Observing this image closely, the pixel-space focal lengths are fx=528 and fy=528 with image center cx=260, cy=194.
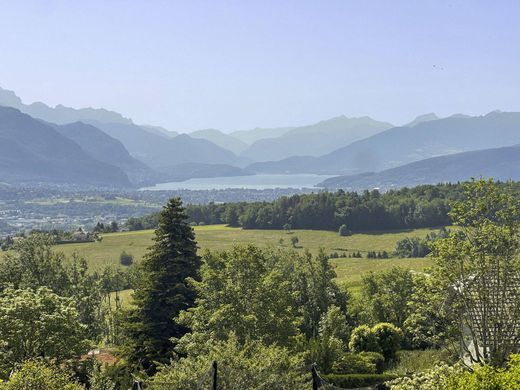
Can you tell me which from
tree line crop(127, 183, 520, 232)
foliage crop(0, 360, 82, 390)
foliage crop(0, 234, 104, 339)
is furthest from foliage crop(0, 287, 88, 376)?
tree line crop(127, 183, 520, 232)

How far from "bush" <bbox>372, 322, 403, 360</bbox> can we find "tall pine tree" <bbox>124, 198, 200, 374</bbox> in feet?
43.3

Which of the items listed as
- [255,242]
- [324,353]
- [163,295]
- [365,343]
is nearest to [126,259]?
[255,242]

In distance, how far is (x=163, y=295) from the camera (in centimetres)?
3322

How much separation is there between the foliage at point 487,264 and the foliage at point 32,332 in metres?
17.5

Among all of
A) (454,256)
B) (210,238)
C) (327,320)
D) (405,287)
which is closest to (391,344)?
(327,320)

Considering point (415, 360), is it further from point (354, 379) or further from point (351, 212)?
point (351, 212)

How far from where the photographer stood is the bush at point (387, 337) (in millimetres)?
36625

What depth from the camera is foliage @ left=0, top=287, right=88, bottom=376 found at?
2417cm

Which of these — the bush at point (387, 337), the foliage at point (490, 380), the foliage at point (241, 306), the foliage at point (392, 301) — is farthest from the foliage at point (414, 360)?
the foliage at point (490, 380)

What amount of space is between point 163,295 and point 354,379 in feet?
41.4

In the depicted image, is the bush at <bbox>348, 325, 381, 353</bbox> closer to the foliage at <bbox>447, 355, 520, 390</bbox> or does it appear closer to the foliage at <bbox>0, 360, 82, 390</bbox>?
the foliage at <bbox>0, 360, 82, 390</bbox>

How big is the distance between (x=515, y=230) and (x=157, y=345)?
827 inches

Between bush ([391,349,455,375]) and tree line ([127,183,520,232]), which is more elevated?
tree line ([127,183,520,232])

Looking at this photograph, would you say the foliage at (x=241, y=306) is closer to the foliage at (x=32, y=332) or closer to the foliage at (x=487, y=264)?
the foliage at (x=32, y=332)
